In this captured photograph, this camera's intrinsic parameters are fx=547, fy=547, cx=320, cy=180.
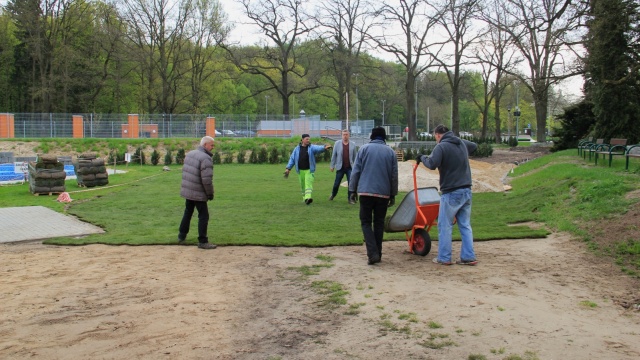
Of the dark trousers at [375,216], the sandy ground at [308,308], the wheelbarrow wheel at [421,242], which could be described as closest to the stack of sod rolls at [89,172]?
the sandy ground at [308,308]

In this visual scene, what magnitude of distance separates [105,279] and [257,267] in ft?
6.30

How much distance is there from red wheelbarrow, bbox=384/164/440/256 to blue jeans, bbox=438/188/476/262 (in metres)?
0.38

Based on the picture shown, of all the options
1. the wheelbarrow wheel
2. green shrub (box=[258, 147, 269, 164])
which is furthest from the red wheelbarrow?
green shrub (box=[258, 147, 269, 164])

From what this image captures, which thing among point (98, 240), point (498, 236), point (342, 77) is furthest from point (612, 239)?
point (342, 77)

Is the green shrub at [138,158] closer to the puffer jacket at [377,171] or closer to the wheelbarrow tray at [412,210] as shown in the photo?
the wheelbarrow tray at [412,210]

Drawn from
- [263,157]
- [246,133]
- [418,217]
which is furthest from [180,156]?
[418,217]

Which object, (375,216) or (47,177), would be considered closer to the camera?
(375,216)

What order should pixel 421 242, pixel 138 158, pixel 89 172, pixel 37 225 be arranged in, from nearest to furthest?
pixel 421 242
pixel 37 225
pixel 89 172
pixel 138 158

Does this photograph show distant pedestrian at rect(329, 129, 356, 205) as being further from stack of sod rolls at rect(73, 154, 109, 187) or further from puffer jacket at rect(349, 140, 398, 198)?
stack of sod rolls at rect(73, 154, 109, 187)

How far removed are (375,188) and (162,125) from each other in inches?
1674

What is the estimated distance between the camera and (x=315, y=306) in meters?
5.59

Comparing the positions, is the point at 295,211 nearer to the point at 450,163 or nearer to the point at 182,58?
the point at 450,163

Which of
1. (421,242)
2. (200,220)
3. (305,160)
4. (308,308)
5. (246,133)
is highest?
(246,133)

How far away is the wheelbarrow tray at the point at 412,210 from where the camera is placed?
7.82 m
